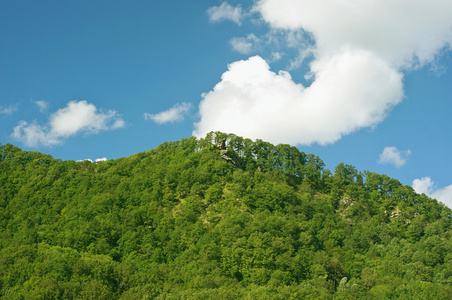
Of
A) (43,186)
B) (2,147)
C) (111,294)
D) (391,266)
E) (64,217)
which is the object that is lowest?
(111,294)

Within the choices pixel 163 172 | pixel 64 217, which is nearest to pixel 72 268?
pixel 64 217

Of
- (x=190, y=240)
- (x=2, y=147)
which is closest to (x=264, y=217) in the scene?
(x=190, y=240)

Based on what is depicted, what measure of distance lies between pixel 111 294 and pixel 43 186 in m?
76.4

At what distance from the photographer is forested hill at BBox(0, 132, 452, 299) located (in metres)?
78.5

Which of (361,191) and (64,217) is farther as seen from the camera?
(361,191)

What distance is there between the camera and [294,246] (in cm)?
10069

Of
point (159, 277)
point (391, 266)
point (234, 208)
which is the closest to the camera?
point (159, 277)

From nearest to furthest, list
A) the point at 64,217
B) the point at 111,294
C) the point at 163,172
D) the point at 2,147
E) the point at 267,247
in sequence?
1. the point at 111,294
2. the point at 267,247
3. the point at 64,217
4. the point at 163,172
5. the point at 2,147

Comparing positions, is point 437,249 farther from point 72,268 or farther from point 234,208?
point 72,268

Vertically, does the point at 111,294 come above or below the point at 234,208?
below

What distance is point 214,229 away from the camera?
3890 inches

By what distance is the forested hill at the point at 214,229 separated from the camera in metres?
78.5

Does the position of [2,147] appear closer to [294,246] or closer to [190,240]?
[190,240]

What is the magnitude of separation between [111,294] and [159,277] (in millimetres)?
10452
